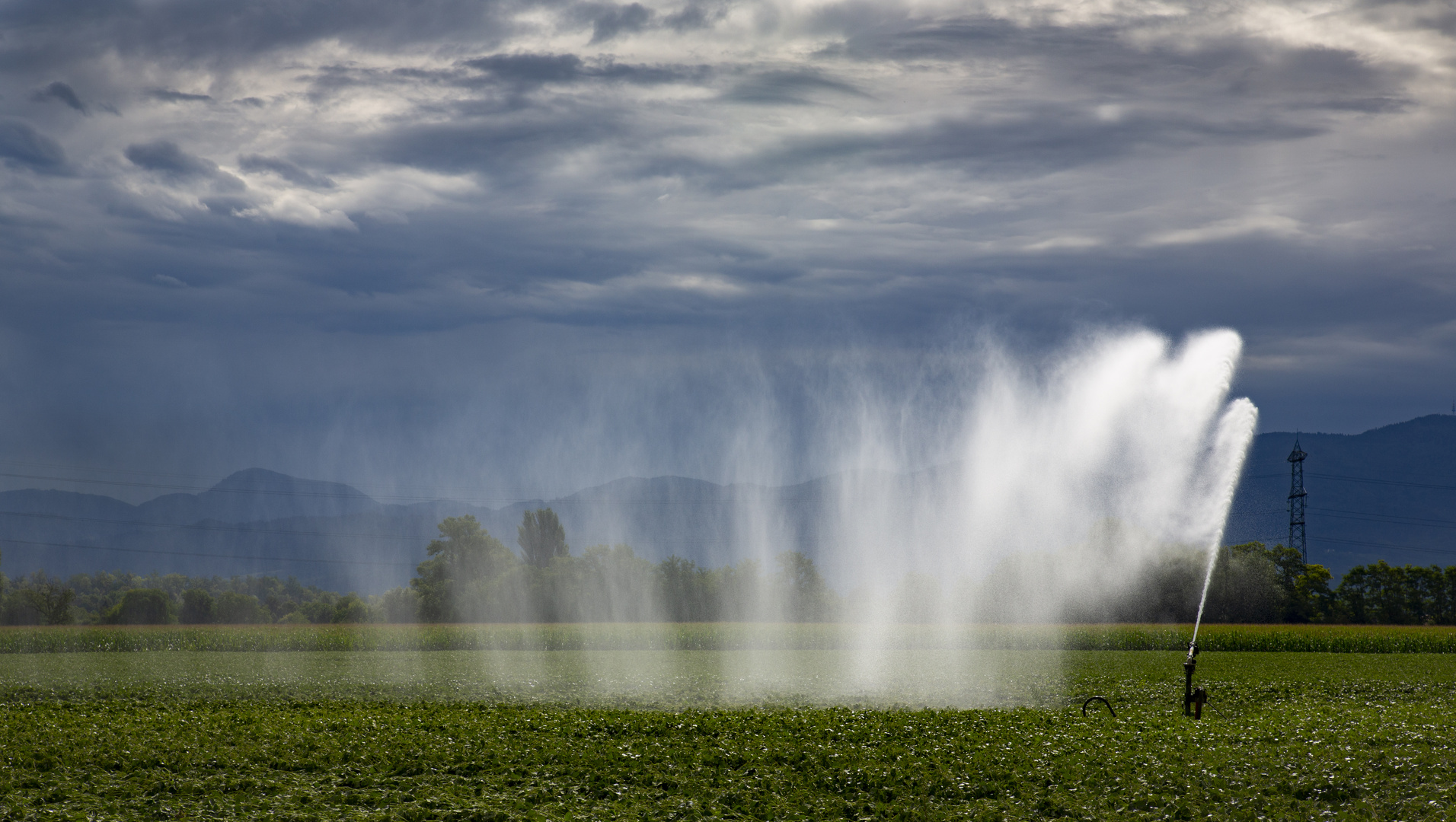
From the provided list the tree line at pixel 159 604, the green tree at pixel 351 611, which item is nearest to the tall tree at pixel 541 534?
the tree line at pixel 159 604

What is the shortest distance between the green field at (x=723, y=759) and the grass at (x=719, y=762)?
63 mm

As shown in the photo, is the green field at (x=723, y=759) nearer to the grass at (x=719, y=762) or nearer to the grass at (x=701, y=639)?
the grass at (x=719, y=762)

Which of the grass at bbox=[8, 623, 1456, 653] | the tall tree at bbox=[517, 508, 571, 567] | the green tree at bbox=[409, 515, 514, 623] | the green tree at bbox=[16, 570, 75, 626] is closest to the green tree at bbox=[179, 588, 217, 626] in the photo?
the green tree at bbox=[16, 570, 75, 626]

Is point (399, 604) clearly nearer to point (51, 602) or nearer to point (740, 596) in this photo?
point (51, 602)

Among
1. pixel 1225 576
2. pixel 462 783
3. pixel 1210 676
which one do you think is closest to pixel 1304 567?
pixel 1225 576

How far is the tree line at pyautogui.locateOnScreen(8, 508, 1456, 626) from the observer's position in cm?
8512

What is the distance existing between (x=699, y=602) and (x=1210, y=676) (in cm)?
5526

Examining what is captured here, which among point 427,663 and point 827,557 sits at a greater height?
point 827,557

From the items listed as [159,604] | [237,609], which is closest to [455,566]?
[237,609]

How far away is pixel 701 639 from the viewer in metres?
66.5

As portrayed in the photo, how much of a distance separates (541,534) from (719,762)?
137542 millimetres

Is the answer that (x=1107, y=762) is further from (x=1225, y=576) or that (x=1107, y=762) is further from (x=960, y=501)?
(x=1225, y=576)

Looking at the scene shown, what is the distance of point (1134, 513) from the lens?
92625mm

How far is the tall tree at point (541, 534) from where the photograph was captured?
155250 mm
